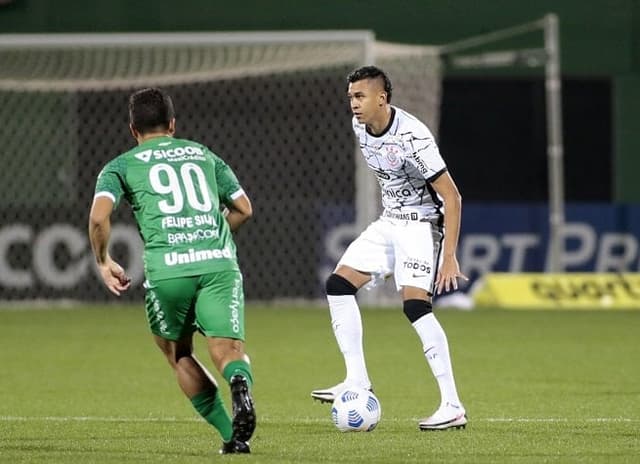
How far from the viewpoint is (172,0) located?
67.7 ft

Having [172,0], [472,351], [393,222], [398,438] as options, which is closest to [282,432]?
[398,438]

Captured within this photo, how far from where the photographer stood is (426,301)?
856 cm

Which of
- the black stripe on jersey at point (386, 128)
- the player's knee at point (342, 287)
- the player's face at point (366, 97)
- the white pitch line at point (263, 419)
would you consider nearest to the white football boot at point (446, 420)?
the white pitch line at point (263, 419)

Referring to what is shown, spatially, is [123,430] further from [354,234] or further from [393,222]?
[354,234]

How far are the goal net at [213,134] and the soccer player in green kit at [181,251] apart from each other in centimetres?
1047

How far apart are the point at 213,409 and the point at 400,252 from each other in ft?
5.89

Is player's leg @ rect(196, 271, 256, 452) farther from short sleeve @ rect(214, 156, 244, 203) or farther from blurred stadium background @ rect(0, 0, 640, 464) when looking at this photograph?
blurred stadium background @ rect(0, 0, 640, 464)

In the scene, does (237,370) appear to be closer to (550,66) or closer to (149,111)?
(149,111)

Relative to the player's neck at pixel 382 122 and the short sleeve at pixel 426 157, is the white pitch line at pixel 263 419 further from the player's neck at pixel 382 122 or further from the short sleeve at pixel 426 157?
the player's neck at pixel 382 122

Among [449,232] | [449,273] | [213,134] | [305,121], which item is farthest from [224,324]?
[305,121]

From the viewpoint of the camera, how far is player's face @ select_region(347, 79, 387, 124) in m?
8.45

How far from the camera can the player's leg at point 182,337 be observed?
704 cm

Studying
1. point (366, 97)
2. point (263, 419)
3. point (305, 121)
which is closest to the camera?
point (366, 97)

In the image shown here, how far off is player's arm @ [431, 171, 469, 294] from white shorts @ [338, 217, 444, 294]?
168 millimetres
